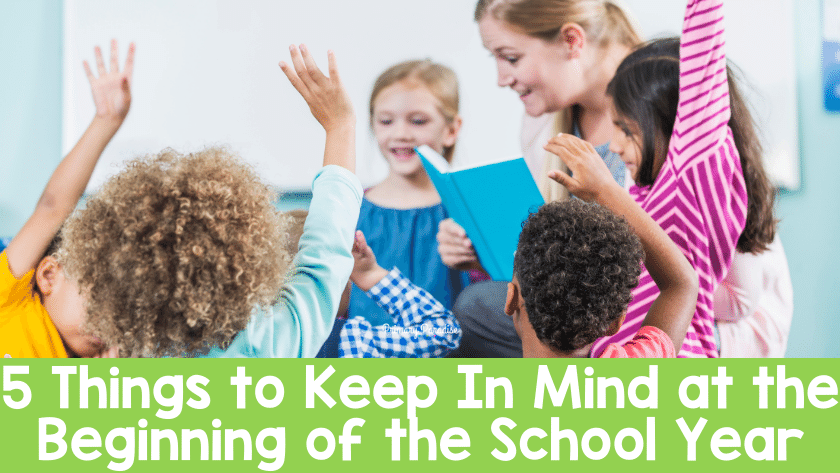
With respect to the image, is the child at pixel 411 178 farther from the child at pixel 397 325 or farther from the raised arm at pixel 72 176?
the raised arm at pixel 72 176

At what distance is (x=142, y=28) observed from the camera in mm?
1574

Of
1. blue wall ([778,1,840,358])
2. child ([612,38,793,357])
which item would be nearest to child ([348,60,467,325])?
child ([612,38,793,357])

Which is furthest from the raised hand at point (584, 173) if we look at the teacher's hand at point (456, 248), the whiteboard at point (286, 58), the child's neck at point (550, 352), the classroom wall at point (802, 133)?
the classroom wall at point (802, 133)

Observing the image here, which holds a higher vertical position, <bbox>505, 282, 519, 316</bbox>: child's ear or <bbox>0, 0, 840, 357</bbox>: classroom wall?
<bbox>0, 0, 840, 357</bbox>: classroom wall

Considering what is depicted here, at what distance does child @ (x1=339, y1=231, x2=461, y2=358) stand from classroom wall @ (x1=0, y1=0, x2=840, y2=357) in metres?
0.63

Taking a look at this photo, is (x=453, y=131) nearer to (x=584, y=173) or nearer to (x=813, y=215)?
(x=584, y=173)

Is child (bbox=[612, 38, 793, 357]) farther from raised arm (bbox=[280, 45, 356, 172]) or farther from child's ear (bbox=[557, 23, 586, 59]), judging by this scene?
raised arm (bbox=[280, 45, 356, 172])

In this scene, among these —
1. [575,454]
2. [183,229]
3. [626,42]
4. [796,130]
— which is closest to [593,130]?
[626,42]

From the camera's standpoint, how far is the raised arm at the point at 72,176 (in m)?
0.85

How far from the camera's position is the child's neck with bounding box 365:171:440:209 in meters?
1.37

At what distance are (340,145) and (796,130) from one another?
132 centimetres

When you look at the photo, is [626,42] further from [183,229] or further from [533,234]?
[183,229]

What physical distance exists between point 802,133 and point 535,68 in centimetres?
80

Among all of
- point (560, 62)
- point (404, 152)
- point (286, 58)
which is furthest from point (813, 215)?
point (286, 58)
